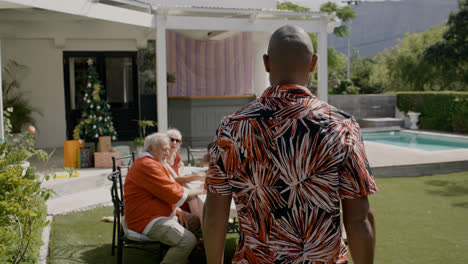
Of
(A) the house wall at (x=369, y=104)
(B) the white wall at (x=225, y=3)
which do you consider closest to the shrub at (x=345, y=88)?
(A) the house wall at (x=369, y=104)

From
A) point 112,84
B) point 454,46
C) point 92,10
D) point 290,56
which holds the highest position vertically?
point 454,46

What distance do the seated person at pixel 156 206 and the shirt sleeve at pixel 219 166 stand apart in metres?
2.26

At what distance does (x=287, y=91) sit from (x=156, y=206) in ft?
8.28

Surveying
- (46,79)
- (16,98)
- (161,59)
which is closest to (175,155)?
(161,59)

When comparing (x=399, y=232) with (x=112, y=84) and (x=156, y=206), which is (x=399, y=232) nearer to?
(x=156, y=206)

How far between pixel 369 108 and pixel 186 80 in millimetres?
8518

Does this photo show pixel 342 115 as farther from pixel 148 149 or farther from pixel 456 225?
pixel 456 225

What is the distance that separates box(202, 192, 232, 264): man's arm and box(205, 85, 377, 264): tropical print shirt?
80 mm

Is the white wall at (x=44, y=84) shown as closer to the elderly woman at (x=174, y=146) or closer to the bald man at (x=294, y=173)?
the elderly woman at (x=174, y=146)

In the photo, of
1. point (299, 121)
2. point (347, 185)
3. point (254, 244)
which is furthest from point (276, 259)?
point (299, 121)

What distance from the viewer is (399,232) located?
16.1ft

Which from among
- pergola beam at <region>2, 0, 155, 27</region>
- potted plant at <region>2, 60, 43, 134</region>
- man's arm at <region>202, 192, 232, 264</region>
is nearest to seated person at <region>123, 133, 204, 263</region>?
man's arm at <region>202, 192, 232, 264</region>

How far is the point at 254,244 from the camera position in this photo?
1497 mm

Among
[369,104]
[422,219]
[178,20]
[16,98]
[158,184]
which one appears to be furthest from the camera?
[369,104]
